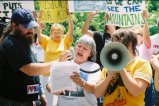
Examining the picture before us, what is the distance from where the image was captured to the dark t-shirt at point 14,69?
374cm

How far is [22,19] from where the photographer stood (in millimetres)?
3850

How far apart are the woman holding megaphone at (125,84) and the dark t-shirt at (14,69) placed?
79cm

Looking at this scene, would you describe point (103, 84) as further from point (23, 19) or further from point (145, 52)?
point (145, 52)

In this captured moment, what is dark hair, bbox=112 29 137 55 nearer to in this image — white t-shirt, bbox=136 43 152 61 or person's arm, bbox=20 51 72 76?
person's arm, bbox=20 51 72 76

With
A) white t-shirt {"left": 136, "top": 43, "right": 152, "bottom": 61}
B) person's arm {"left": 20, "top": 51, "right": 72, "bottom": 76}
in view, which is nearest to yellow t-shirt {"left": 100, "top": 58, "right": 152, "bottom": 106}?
person's arm {"left": 20, "top": 51, "right": 72, "bottom": 76}

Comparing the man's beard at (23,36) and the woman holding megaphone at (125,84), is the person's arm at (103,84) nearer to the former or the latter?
the woman holding megaphone at (125,84)

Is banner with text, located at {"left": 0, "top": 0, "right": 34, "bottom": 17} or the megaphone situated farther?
banner with text, located at {"left": 0, "top": 0, "right": 34, "bottom": 17}

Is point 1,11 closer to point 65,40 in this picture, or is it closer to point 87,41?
point 65,40

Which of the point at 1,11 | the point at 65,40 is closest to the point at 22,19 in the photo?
the point at 65,40

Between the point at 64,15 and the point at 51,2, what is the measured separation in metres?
0.32

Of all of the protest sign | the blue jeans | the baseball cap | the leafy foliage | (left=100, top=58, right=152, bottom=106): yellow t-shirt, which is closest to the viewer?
(left=100, top=58, right=152, bottom=106): yellow t-shirt

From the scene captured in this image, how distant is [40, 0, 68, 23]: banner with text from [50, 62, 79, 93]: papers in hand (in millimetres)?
3041

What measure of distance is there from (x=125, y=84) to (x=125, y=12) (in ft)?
9.70

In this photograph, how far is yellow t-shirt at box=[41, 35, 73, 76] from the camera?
21.5ft
